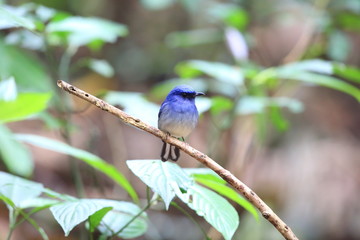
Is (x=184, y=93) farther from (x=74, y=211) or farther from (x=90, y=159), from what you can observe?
(x=74, y=211)

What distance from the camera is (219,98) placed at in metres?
2.52

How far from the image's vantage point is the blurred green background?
265 cm

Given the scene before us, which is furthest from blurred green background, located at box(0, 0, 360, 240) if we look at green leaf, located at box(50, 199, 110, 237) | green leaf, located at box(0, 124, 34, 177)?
green leaf, located at box(50, 199, 110, 237)

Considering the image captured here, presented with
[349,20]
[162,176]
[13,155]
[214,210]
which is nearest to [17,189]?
[162,176]

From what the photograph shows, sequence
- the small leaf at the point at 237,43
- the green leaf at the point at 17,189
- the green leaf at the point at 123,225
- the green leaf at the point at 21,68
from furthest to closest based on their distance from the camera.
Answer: the small leaf at the point at 237,43 → the green leaf at the point at 21,68 → the green leaf at the point at 123,225 → the green leaf at the point at 17,189

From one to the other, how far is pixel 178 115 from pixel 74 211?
0.56 m

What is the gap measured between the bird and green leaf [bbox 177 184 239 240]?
0.74ft

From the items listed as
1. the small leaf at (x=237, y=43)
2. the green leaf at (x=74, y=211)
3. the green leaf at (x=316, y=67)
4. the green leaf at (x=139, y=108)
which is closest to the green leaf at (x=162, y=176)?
the green leaf at (x=74, y=211)

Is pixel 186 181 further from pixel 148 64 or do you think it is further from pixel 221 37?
pixel 148 64

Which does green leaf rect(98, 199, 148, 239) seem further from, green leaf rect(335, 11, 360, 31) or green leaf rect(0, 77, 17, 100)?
green leaf rect(335, 11, 360, 31)

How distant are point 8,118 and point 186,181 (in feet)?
2.34

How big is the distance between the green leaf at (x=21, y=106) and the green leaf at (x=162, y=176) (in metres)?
0.55

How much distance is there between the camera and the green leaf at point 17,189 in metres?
1.53

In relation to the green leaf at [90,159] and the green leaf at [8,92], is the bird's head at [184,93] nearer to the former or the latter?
the green leaf at [90,159]
